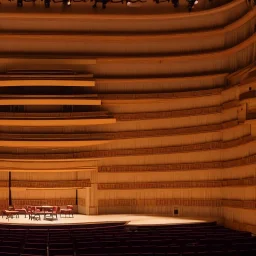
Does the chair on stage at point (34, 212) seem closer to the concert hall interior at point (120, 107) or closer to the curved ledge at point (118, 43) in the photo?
the concert hall interior at point (120, 107)

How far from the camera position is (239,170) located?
18.8 m

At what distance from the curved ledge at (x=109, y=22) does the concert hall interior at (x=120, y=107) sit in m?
0.04

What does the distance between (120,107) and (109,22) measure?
10.7 ft

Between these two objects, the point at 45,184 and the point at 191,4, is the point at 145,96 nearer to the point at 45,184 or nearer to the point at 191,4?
the point at 191,4

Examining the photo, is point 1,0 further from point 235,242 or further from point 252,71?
point 235,242

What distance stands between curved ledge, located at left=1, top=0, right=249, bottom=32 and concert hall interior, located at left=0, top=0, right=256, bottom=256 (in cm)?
4

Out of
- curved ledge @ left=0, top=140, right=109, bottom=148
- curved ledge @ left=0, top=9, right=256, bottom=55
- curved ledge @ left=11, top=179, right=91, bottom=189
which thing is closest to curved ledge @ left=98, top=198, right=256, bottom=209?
curved ledge @ left=11, top=179, right=91, bottom=189

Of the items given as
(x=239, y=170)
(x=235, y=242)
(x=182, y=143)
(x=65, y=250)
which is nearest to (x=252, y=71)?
(x=239, y=170)

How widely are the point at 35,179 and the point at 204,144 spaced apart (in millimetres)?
6959

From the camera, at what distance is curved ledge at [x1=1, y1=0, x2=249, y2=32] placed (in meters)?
21.0

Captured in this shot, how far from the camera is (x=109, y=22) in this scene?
21.9 metres

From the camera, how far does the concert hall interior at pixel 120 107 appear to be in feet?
68.0

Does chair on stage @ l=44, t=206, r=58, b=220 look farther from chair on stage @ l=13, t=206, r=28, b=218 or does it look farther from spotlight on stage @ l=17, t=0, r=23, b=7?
spotlight on stage @ l=17, t=0, r=23, b=7

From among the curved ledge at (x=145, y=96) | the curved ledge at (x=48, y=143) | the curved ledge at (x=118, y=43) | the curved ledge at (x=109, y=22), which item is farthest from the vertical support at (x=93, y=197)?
the curved ledge at (x=109, y=22)
